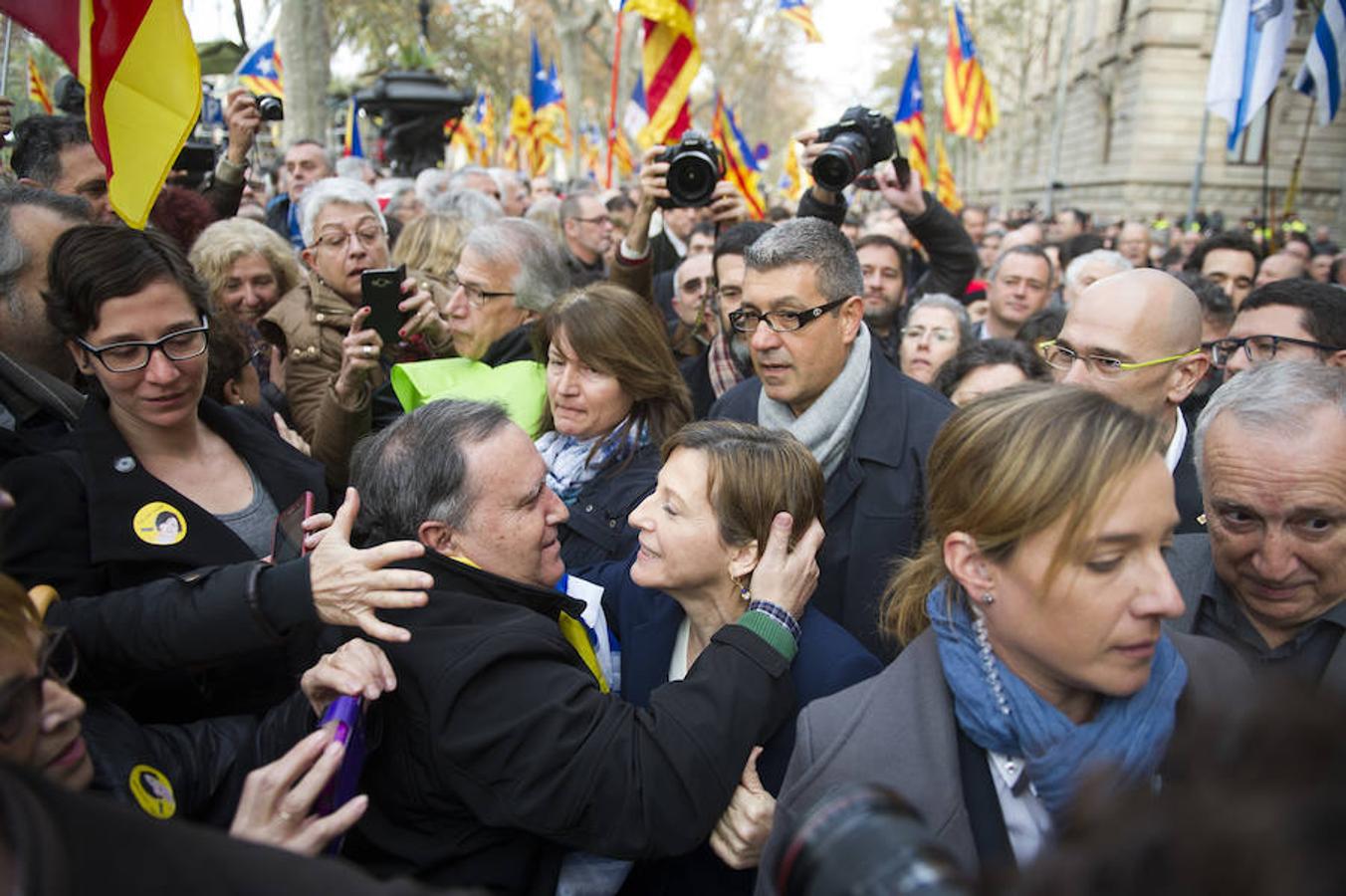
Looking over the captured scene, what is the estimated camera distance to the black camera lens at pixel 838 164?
3883 mm

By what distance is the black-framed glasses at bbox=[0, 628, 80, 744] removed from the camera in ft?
4.22

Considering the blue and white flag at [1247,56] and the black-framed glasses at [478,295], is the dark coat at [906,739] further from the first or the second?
the blue and white flag at [1247,56]

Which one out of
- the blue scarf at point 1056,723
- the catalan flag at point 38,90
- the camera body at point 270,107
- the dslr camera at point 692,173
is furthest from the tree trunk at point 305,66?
the blue scarf at point 1056,723

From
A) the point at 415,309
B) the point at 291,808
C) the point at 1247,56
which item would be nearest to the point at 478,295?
the point at 415,309

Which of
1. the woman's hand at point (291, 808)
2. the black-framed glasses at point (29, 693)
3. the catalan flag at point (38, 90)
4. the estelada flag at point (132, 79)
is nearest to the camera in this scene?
the black-framed glasses at point (29, 693)

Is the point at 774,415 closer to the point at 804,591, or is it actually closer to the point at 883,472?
the point at 883,472

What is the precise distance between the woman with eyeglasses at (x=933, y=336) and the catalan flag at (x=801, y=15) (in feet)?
22.2

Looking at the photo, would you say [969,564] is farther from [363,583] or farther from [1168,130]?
[1168,130]

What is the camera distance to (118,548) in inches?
82.9

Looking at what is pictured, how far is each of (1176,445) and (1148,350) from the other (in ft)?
1.02

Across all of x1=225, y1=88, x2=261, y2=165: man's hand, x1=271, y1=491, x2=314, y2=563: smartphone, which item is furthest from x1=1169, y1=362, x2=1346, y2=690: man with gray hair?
x1=225, y1=88, x2=261, y2=165: man's hand

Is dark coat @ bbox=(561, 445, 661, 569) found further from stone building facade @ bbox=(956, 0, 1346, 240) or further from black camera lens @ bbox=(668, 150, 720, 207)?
stone building facade @ bbox=(956, 0, 1346, 240)

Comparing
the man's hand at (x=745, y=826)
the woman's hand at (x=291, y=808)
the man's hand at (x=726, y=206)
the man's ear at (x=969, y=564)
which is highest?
the man's hand at (x=726, y=206)

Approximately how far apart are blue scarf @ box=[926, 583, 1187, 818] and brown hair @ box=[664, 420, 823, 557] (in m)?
0.67
